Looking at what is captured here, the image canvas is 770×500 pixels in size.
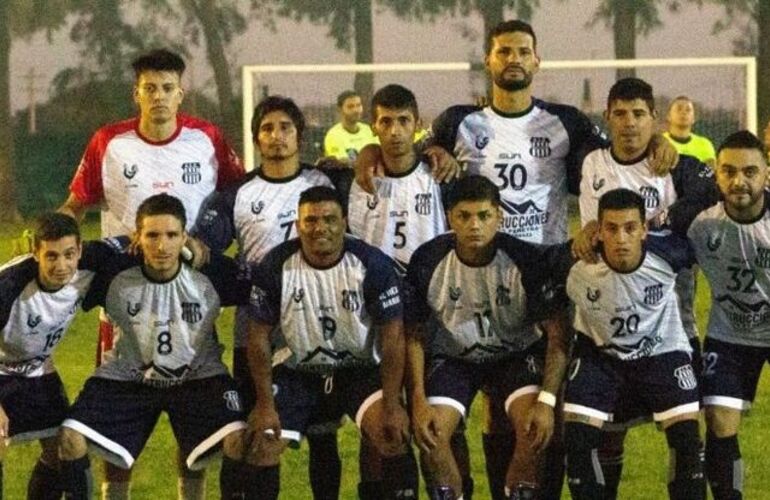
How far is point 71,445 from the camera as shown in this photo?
17.9 ft

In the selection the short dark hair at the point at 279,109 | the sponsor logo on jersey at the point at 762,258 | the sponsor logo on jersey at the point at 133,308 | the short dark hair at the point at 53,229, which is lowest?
the sponsor logo on jersey at the point at 133,308

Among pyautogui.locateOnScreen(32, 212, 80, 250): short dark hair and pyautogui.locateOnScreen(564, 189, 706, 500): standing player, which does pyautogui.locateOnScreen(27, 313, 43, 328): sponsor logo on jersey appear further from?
pyautogui.locateOnScreen(564, 189, 706, 500): standing player

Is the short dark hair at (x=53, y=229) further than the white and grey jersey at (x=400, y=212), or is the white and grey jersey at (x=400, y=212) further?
the white and grey jersey at (x=400, y=212)

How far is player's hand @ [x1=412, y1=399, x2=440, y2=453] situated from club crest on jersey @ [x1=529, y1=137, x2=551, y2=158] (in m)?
1.05

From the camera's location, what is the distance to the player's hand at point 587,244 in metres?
5.46

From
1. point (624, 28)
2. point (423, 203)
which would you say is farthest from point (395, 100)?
point (624, 28)

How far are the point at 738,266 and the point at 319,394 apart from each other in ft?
5.20

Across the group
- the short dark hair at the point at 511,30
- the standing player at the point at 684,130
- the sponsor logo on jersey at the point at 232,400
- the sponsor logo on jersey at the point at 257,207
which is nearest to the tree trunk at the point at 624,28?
the standing player at the point at 684,130

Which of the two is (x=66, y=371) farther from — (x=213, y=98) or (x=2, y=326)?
(x=213, y=98)

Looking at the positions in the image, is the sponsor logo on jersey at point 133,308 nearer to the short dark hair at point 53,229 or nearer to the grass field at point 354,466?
the short dark hair at point 53,229

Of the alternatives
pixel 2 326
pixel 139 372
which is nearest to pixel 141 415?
pixel 139 372

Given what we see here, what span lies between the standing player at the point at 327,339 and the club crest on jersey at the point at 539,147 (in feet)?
2.45

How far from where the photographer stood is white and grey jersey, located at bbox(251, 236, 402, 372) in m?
5.48

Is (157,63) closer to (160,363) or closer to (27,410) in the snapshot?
(160,363)
